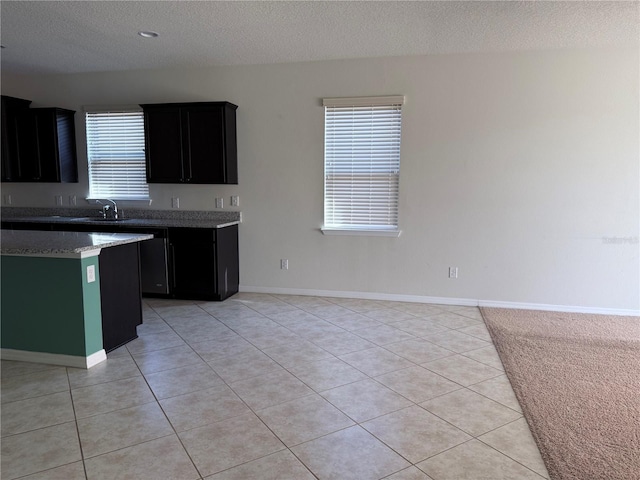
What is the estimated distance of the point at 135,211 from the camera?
16.6ft

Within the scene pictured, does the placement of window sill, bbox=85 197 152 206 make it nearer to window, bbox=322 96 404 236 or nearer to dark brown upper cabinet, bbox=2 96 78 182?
dark brown upper cabinet, bbox=2 96 78 182

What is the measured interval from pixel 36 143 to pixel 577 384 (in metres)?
5.85

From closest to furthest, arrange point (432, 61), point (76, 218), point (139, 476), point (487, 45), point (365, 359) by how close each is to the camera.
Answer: point (139, 476)
point (365, 359)
point (487, 45)
point (432, 61)
point (76, 218)

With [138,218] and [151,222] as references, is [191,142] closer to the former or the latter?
[151,222]

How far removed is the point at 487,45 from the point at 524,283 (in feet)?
7.65

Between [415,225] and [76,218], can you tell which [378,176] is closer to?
[415,225]

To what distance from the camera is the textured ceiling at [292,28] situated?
3.12m

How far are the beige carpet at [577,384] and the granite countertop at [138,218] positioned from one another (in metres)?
2.96

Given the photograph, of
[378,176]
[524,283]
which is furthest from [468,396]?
[378,176]

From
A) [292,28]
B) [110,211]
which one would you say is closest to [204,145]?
[110,211]

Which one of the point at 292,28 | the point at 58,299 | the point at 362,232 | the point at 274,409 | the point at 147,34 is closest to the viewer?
the point at 274,409

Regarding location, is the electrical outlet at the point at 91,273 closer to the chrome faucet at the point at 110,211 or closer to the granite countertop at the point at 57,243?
the granite countertop at the point at 57,243

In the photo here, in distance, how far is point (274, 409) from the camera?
2.34 meters

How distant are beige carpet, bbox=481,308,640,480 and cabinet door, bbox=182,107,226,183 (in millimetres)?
3156
